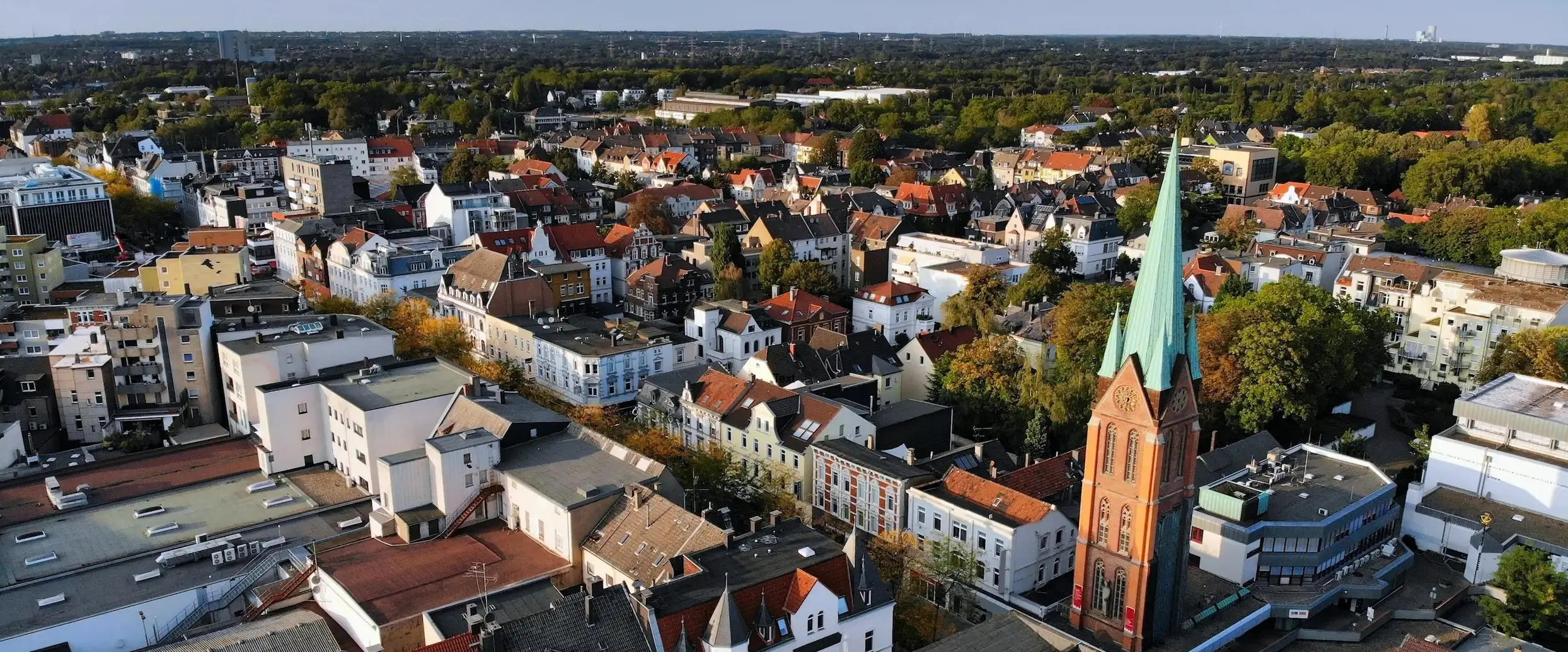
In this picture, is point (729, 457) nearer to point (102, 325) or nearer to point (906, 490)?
point (906, 490)

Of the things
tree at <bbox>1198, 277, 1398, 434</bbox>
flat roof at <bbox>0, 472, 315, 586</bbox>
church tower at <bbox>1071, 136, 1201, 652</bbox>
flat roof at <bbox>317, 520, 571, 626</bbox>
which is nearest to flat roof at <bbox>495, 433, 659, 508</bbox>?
flat roof at <bbox>317, 520, 571, 626</bbox>

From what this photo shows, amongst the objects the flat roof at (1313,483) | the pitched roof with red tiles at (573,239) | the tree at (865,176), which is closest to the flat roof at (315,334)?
the pitched roof with red tiles at (573,239)

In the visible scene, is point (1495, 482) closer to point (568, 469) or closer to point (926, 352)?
point (926, 352)

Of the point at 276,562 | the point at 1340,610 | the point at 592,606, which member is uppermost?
the point at 592,606

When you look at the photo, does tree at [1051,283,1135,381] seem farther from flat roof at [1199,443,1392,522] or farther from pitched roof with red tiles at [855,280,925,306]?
pitched roof with red tiles at [855,280,925,306]

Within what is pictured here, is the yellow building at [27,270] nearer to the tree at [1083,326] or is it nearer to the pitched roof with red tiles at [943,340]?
the pitched roof with red tiles at [943,340]

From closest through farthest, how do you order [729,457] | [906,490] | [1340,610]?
[1340,610] → [906,490] → [729,457]

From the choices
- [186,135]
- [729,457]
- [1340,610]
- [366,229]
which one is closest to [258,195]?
[366,229]
